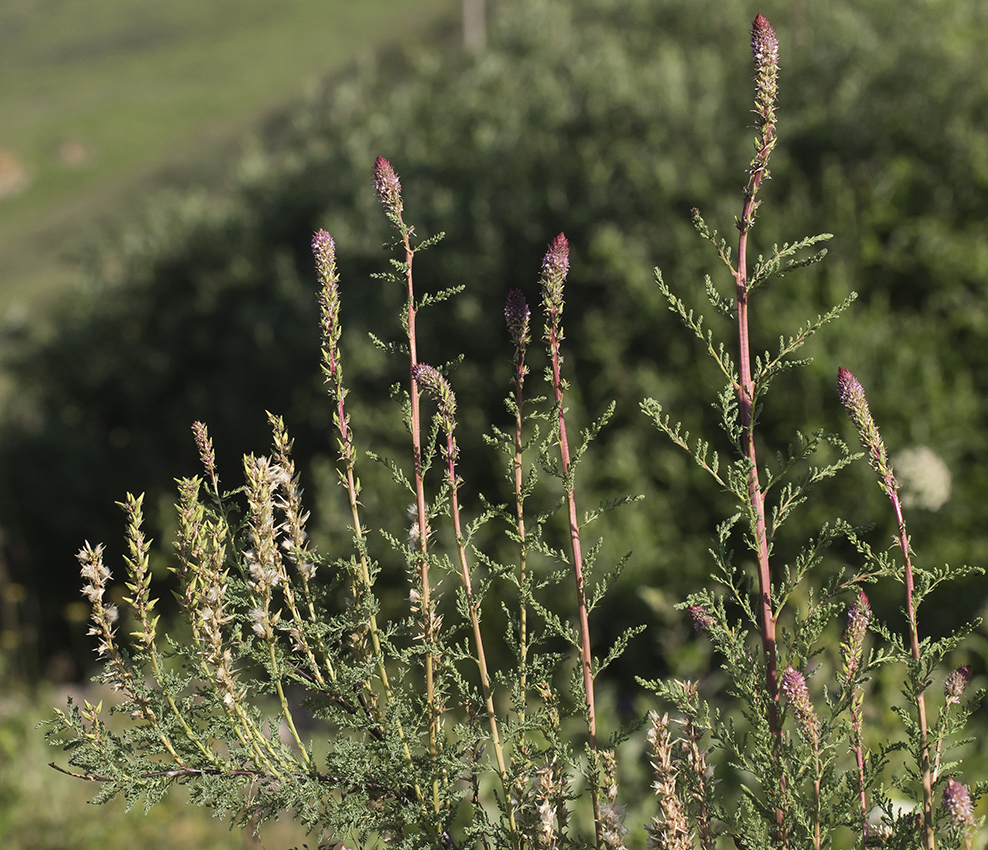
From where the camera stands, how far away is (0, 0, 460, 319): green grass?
2834 centimetres

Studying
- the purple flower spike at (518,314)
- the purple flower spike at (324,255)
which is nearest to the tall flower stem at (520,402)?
the purple flower spike at (518,314)

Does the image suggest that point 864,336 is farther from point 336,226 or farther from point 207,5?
point 207,5

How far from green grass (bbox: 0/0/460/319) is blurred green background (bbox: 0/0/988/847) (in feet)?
49.1

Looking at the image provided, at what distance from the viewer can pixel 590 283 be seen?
584 centimetres

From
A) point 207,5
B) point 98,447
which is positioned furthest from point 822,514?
point 207,5

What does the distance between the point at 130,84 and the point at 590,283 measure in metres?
34.2

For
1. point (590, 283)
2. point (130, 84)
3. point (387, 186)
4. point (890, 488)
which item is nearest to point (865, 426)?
point (890, 488)

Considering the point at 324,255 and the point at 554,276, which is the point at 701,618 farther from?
the point at 324,255

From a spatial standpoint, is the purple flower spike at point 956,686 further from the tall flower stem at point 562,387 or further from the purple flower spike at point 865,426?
the tall flower stem at point 562,387

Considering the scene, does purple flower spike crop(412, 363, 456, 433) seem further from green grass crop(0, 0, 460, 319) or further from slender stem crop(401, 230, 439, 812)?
green grass crop(0, 0, 460, 319)

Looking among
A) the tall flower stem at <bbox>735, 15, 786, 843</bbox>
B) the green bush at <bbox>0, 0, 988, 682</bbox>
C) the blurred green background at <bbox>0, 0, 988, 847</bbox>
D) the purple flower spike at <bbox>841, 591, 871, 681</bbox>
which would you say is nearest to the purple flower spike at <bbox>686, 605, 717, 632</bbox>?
the tall flower stem at <bbox>735, 15, 786, 843</bbox>

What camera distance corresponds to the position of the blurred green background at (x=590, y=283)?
4.67m

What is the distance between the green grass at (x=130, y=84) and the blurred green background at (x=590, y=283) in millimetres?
14962

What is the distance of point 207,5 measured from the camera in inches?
1705
